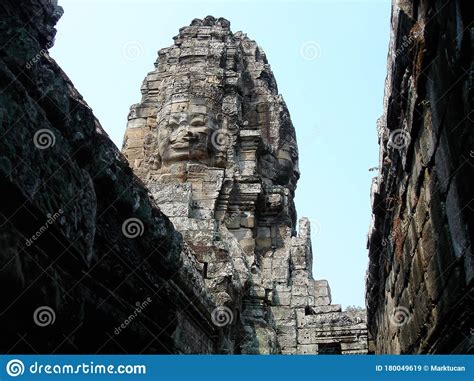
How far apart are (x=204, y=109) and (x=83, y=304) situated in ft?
37.9

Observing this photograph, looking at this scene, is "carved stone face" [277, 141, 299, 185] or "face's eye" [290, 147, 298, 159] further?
"face's eye" [290, 147, 298, 159]

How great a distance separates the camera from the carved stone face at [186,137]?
46.1ft

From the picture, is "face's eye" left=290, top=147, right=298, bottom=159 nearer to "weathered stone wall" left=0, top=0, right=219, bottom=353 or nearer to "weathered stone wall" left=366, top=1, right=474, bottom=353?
"weathered stone wall" left=366, top=1, right=474, bottom=353

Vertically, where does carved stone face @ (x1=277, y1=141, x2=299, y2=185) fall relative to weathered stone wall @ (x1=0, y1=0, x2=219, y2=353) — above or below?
above

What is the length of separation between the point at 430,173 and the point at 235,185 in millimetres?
9769

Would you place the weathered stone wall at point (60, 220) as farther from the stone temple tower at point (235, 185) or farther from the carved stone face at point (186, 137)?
the carved stone face at point (186, 137)

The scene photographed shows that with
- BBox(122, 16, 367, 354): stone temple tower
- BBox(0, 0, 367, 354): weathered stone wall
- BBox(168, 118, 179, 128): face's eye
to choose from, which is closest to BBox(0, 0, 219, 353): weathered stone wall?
BBox(0, 0, 367, 354): weathered stone wall

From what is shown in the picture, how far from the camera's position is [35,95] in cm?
304

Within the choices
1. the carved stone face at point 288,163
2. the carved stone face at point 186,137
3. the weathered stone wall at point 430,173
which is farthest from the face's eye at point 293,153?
the weathered stone wall at point 430,173

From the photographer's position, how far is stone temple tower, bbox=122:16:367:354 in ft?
33.6

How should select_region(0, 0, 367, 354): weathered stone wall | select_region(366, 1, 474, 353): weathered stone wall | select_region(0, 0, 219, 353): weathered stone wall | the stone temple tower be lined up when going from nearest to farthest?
select_region(0, 0, 219, 353): weathered stone wall, select_region(0, 0, 367, 354): weathered stone wall, select_region(366, 1, 474, 353): weathered stone wall, the stone temple tower

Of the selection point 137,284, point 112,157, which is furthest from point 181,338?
point 112,157

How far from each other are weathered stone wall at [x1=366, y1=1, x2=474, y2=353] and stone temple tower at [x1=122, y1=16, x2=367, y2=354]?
2.31 m

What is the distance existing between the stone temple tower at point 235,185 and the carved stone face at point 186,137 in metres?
0.03
